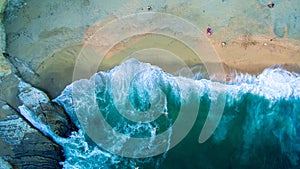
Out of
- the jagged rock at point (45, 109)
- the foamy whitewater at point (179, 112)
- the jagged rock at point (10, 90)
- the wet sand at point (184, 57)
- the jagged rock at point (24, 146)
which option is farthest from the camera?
the wet sand at point (184, 57)

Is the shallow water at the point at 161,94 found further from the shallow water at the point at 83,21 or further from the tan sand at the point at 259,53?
the tan sand at the point at 259,53

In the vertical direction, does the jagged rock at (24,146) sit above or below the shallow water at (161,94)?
below

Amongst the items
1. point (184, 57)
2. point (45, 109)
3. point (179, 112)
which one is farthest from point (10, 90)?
point (184, 57)

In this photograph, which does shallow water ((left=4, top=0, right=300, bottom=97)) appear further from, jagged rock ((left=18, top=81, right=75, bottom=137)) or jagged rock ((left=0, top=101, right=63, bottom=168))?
jagged rock ((left=0, top=101, right=63, bottom=168))

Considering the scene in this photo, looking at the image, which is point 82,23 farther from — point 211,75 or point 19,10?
point 211,75

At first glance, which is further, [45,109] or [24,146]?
[45,109]

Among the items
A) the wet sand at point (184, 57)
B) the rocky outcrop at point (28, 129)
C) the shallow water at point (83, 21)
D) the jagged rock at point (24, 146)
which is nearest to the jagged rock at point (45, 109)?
the rocky outcrop at point (28, 129)

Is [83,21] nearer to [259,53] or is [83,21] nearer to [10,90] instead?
[10,90]
